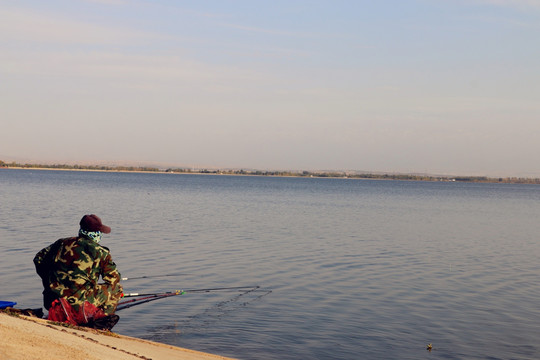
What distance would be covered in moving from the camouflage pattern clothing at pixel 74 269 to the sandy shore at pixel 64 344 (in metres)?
0.48

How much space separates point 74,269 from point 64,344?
1697 mm

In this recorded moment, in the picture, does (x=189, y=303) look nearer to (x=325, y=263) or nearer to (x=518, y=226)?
(x=325, y=263)

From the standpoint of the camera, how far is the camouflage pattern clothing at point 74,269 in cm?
918

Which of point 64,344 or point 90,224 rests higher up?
point 90,224

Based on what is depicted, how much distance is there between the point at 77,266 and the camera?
9.19 m

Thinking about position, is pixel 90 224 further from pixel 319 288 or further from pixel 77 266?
pixel 319 288

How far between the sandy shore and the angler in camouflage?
48 cm

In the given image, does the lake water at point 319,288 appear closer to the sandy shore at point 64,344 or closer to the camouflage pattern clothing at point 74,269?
the sandy shore at point 64,344

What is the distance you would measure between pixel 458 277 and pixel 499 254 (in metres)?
7.78

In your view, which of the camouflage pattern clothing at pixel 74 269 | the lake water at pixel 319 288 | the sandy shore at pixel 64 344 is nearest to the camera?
the sandy shore at pixel 64 344

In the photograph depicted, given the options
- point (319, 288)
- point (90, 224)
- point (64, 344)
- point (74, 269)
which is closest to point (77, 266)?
point (74, 269)

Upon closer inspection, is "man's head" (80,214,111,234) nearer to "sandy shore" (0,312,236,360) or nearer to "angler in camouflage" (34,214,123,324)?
"angler in camouflage" (34,214,123,324)

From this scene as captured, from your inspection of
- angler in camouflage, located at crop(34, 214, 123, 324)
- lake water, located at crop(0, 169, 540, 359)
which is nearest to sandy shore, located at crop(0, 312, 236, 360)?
angler in camouflage, located at crop(34, 214, 123, 324)

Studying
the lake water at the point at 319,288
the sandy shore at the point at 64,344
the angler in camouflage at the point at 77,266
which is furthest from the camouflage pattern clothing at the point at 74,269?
the lake water at the point at 319,288
